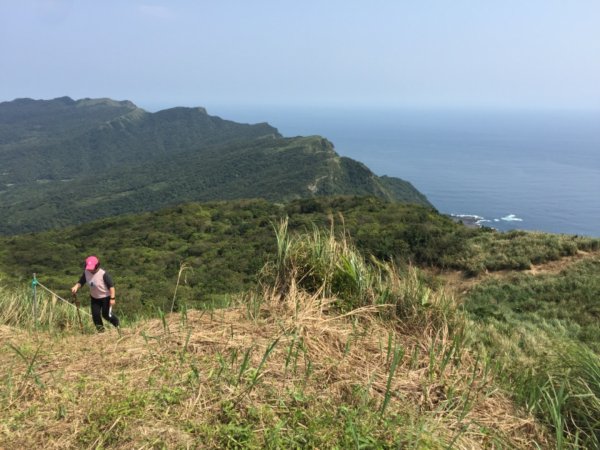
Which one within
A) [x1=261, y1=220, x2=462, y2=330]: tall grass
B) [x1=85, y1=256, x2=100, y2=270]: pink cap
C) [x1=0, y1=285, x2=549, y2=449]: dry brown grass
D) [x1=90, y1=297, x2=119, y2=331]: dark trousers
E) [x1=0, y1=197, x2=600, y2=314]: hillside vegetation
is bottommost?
[x1=0, y1=197, x2=600, y2=314]: hillside vegetation

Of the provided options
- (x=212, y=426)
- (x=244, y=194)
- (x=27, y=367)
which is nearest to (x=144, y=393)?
(x=212, y=426)

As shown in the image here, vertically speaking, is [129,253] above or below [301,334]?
below

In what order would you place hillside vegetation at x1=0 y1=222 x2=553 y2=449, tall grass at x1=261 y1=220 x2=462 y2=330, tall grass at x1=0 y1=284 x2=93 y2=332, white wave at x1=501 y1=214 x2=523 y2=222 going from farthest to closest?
white wave at x1=501 y1=214 x2=523 y2=222, tall grass at x1=0 y1=284 x2=93 y2=332, tall grass at x1=261 y1=220 x2=462 y2=330, hillside vegetation at x1=0 y1=222 x2=553 y2=449

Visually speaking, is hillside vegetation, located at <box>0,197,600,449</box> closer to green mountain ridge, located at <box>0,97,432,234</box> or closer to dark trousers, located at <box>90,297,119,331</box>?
dark trousers, located at <box>90,297,119,331</box>

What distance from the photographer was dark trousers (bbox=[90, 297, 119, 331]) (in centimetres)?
639

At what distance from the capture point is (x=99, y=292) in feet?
21.2

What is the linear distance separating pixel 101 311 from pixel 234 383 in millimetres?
4591

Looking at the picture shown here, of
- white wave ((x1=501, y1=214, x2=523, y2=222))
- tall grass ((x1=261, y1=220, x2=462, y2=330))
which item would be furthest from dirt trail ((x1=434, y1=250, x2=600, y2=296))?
white wave ((x1=501, y1=214, x2=523, y2=222))

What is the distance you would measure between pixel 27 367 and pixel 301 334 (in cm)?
247

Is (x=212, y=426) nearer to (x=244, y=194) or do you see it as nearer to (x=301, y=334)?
(x=301, y=334)

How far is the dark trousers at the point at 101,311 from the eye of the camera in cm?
639

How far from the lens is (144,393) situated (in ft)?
9.55

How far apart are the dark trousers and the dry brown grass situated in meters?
2.09

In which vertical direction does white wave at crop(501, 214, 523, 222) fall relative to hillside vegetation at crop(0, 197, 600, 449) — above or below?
below
